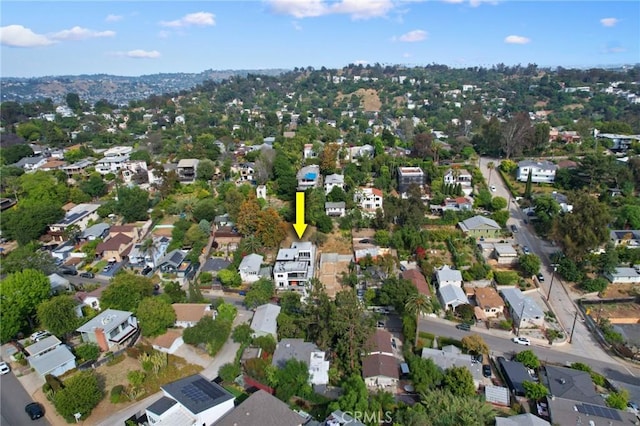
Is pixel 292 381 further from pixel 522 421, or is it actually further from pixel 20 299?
pixel 20 299

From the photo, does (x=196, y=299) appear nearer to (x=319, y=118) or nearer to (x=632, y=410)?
(x=632, y=410)

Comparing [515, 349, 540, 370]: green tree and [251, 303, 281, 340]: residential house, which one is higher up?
[251, 303, 281, 340]: residential house

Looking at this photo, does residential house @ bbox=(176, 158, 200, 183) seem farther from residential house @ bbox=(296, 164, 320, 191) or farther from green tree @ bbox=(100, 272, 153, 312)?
green tree @ bbox=(100, 272, 153, 312)

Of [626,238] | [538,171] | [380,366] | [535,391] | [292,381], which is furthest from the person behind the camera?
[538,171]

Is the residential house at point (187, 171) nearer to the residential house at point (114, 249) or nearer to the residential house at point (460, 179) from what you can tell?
the residential house at point (114, 249)

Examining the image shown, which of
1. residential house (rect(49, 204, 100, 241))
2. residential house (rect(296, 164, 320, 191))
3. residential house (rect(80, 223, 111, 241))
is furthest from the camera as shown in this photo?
residential house (rect(296, 164, 320, 191))

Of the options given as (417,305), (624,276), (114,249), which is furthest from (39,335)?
(624,276)

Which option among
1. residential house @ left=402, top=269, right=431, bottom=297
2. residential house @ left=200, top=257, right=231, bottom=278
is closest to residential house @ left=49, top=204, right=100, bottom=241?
residential house @ left=200, top=257, right=231, bottom=278
